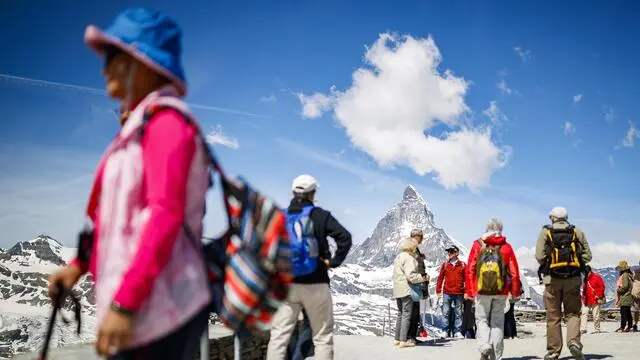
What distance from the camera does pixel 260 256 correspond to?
1775 millimetres

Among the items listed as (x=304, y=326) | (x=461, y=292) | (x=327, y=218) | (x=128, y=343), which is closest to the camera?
(x=128, y=343)

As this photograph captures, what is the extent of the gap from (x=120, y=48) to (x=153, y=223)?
63 cm

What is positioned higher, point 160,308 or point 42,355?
point 160,308

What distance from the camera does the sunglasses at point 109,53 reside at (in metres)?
1.84

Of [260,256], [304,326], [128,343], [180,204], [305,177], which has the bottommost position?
[304,326]

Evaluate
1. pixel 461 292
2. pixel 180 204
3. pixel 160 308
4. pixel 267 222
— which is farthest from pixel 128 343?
pixel 461 292

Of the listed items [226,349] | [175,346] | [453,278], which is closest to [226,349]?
[226,349]

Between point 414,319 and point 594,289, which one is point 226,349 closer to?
point 414,319

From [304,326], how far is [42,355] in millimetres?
5508

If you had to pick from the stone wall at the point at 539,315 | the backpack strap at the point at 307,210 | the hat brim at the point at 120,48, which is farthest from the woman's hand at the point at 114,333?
the stone wall at the point at 539,315

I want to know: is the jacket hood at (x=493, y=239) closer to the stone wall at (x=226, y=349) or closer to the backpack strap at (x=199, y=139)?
the stone wall at (x=226, y=349)

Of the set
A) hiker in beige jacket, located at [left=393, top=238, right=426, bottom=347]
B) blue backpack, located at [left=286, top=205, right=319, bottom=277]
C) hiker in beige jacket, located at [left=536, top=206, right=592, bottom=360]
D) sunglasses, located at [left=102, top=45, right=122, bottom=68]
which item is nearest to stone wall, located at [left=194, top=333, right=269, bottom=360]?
blue backpack, located at [left=286, top=205, right=319, bottom=277]

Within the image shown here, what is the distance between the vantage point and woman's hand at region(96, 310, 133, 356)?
1521 mm

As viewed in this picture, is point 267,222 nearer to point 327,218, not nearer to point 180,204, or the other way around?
point 180,204
